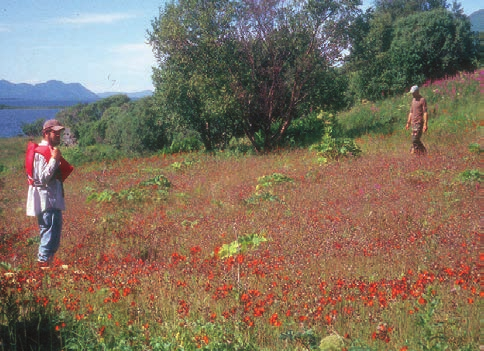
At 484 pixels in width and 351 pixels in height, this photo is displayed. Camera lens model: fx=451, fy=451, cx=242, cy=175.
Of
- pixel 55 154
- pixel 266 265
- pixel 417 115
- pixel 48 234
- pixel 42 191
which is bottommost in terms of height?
pixel 266 265

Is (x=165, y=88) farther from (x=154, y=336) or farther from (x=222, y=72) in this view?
(x=154, y=336)

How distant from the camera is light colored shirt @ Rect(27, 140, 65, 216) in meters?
5.99

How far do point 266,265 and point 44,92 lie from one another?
58.9 metres

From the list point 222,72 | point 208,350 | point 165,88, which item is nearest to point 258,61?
point 222,72

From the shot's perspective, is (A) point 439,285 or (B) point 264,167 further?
(B) point 264,167

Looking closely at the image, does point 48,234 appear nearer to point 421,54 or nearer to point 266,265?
point 266,265

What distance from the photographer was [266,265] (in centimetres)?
552

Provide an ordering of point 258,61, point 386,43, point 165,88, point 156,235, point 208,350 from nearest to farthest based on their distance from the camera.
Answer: point 208,350 < point 156,235 < point 258,61 < point 165,88 < point 386,43

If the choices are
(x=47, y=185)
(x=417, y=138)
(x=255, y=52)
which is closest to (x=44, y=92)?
(x=255, y=52)

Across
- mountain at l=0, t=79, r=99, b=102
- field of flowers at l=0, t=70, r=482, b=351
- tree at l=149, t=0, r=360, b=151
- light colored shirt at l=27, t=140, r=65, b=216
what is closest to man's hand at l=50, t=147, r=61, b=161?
light colored shirt at l=27, t=140, r=65, b=216

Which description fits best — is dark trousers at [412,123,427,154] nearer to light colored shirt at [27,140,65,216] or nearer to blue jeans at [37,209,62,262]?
light colored shirt at [27,140,65,216]

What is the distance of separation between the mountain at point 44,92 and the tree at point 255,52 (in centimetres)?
734

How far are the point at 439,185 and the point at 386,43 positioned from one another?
26439mm

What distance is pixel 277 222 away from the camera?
7.86 meters
